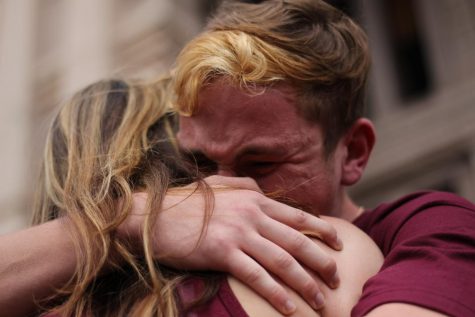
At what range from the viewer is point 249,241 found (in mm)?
1253

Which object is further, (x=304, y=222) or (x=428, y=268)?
(x=304, y=222)

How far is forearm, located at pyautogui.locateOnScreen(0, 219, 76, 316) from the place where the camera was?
1.35 meters

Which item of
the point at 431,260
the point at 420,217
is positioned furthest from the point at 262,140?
the point at 431,260

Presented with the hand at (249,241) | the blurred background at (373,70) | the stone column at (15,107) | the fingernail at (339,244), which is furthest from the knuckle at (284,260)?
the stone column at (15,107)

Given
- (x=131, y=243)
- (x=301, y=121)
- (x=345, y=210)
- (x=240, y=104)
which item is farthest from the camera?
(x=345, y=210)

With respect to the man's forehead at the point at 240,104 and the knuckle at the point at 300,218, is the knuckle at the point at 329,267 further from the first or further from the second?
the man's forehead at the point at 240,104

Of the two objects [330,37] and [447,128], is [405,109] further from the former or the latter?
[330,37]

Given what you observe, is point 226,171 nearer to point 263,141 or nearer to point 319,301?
point 263,141

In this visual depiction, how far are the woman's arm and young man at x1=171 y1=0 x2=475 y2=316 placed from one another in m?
0.05

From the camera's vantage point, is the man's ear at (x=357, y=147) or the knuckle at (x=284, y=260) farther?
the man's ear at (x=357, y=147)

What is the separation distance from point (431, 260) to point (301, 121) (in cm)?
57

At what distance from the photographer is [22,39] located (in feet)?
32.1

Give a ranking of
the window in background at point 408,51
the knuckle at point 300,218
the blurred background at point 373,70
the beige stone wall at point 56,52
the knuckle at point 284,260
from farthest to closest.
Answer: the beige stone wall at point 56,52 → the window in background at point 408,51 → the blurred background at point 373,70 → the knuckle at point 300,218 → the knuckle at point 284,260

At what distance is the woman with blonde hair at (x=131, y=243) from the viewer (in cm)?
117
